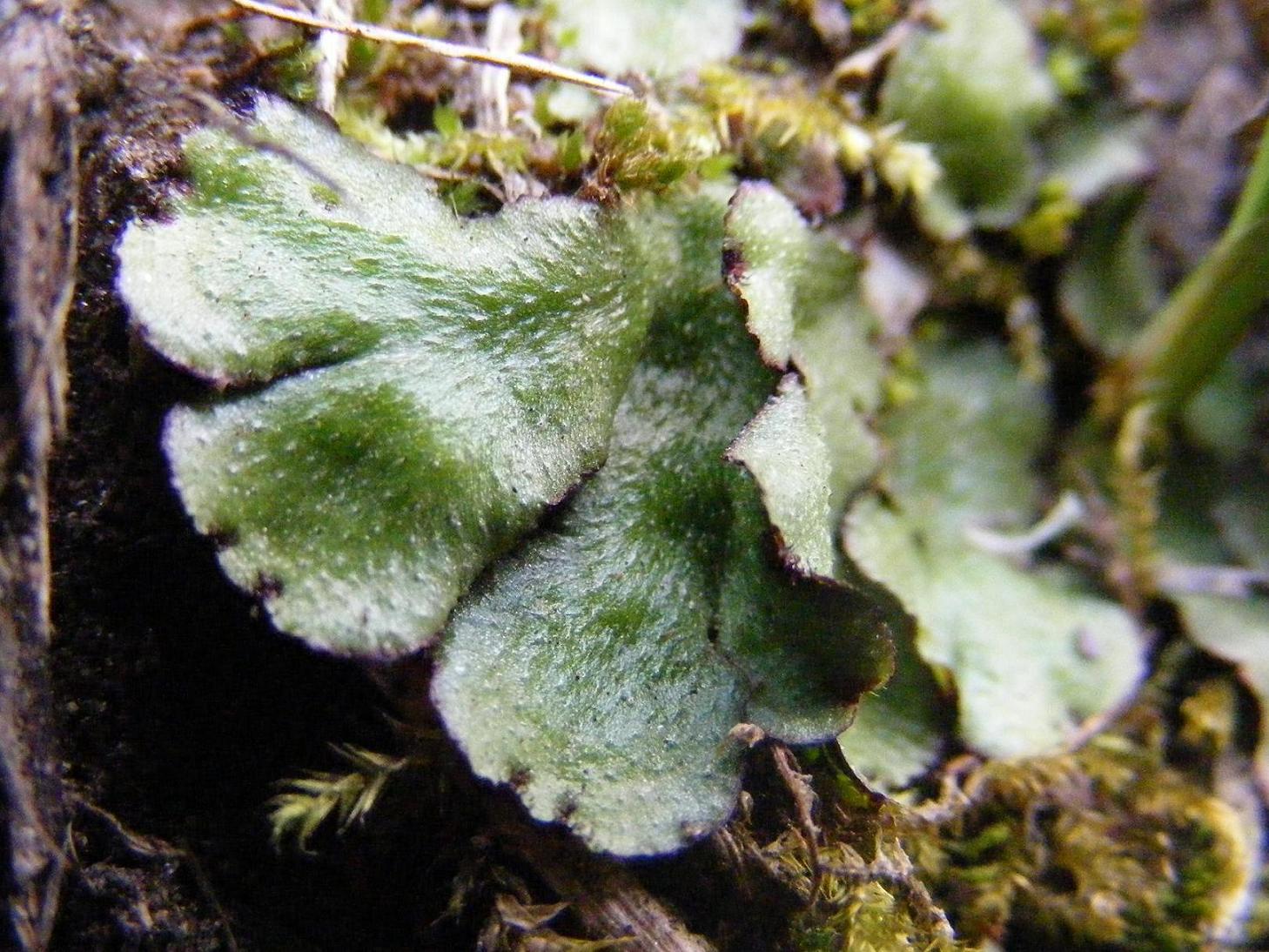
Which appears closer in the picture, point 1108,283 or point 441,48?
point 441,48

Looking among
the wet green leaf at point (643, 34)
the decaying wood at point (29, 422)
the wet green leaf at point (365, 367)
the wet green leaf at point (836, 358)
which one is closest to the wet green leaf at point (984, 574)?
the wet green leaf at point (836, 358)

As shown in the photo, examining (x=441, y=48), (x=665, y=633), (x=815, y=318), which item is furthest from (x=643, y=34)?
(x=665, y=633)

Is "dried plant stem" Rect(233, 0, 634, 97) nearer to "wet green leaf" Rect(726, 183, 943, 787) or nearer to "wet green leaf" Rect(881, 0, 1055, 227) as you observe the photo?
"wet green leaf" Rect(726, 183, 943, 787)

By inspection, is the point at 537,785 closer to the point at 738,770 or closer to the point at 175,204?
the point at 738,770

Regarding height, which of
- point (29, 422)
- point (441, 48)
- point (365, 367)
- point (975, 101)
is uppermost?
point (975, 101)

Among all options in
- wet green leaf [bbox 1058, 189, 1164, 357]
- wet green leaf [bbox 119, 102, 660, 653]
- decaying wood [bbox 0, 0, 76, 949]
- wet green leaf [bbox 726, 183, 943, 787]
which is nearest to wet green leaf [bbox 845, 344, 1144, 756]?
wet green leaf [bbox 726, 183, 943, 787]

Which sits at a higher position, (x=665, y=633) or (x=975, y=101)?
(x=975, y=101)

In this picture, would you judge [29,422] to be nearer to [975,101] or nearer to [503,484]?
[503,484]

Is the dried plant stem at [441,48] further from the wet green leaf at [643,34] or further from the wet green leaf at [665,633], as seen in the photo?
the wet green leaf at [665,633]
